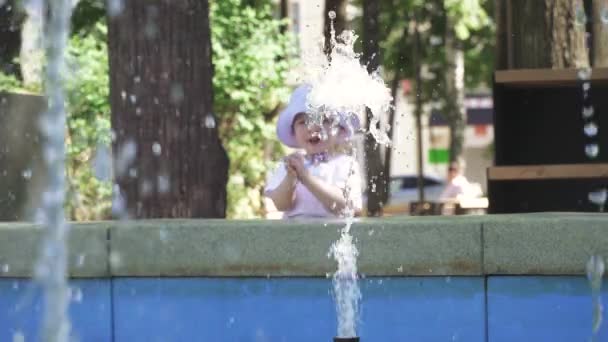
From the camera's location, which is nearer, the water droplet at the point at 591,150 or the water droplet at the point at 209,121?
the water droplet at the point at 209,121

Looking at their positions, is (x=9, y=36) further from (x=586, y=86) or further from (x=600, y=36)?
(x=586, y=86)

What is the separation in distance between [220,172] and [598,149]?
230cm

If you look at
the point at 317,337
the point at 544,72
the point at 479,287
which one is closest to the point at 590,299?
the point at 479,287

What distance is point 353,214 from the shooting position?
5.98 metres

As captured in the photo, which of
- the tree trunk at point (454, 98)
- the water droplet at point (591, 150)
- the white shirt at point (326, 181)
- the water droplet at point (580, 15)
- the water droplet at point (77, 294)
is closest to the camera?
the water droplet at point (77, 294)

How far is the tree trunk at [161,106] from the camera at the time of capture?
7.85 metres

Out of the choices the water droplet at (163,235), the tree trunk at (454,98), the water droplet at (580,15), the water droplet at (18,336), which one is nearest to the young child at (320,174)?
the water droplet at (163,235)

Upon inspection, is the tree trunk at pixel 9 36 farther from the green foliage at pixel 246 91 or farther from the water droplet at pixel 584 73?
the water droplet at pixel 584 73

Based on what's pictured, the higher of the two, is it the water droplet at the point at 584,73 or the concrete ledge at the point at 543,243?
the water droplet at the point at 584,73

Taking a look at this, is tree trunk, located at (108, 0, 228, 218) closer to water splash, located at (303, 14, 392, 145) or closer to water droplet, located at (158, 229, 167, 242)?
water splash, located at (303, 14, 392, 145)

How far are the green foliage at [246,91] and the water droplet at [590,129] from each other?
1035cm

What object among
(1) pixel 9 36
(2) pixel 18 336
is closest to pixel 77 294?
(2) pixel 18 336

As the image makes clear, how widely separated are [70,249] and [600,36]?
16.0ft

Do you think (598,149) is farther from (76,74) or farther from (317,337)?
(76,74)
